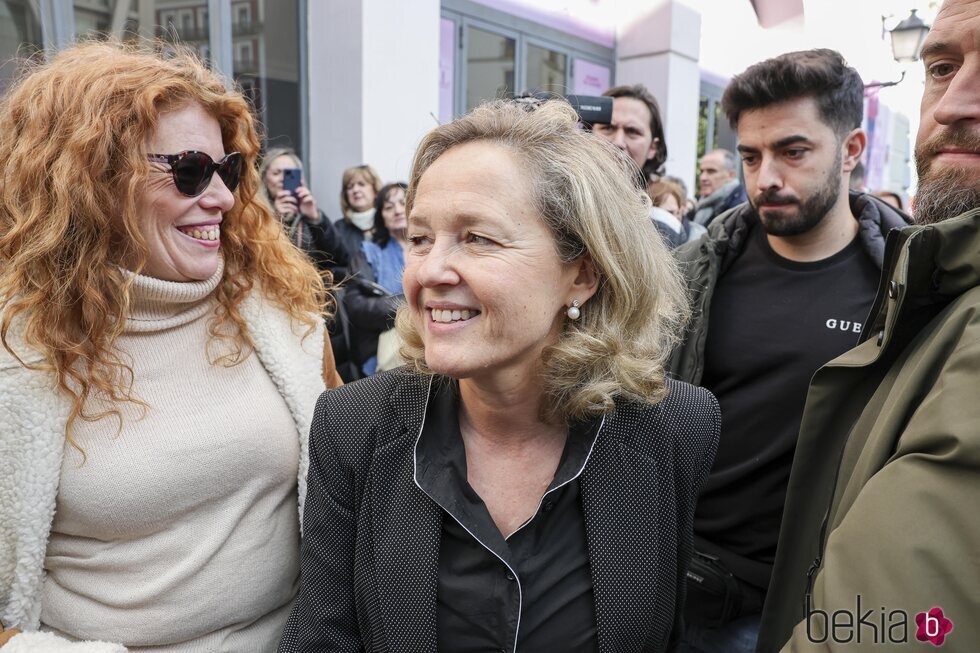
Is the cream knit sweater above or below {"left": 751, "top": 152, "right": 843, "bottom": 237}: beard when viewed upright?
below

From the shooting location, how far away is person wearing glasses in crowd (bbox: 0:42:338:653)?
1.70 meters

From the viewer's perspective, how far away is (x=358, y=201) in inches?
243

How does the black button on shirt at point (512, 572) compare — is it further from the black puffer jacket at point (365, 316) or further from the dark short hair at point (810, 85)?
the black puffer jacket at point (365, 316)

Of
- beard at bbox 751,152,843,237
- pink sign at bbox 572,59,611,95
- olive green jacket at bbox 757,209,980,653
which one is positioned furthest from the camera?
pink sign at bbox 572,59,611,95

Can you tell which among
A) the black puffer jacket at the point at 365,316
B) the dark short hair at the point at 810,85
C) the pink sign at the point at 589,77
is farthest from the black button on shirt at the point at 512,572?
the pink sign at the point at 589,77

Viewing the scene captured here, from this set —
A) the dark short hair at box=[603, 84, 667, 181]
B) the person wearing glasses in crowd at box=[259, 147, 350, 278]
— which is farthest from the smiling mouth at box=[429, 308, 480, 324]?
the person wearing glasses in crowd at box=[259, 147, 350, 278]

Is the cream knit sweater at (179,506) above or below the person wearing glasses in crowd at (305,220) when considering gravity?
below

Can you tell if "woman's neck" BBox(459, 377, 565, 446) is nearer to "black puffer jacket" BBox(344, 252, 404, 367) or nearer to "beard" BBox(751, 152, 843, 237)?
"beard" BBox(751, 152, 843, 237)

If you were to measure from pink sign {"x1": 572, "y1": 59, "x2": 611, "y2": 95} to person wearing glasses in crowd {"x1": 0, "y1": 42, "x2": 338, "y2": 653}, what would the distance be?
924 cm

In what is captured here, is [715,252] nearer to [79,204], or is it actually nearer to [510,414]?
[510,414]

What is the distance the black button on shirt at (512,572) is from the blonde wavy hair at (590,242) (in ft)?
0.64

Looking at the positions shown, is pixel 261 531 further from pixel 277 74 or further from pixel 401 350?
pixel 277 74

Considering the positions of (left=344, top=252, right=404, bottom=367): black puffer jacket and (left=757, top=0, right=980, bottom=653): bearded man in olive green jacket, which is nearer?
(left=757, top=0, right=980, bottom=653): bearded man in olive green jacket

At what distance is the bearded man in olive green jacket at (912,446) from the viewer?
3.03ft
